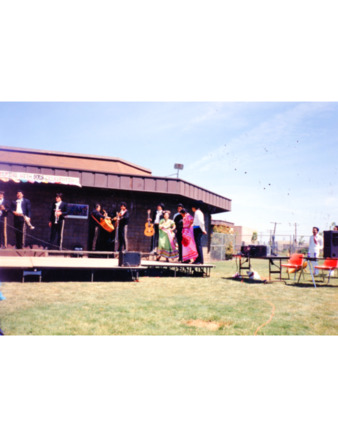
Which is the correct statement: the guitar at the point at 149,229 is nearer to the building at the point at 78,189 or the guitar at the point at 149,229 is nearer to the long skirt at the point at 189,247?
the building at the point at 78,189

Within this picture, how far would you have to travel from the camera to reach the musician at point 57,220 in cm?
1026

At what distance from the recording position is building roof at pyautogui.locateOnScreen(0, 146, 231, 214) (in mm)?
9859

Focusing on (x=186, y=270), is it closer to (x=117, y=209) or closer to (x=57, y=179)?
(x=117, y=209)

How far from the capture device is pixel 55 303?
14.6 feet

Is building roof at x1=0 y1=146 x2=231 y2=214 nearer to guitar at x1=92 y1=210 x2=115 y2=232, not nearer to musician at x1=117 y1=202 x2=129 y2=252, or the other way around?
musician at x1=117 y1=202 x2=129 y2=252

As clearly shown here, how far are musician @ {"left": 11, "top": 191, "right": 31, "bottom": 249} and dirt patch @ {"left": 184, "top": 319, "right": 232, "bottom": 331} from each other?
7.69 m

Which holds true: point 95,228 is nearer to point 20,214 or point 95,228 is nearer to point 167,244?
point 20,214

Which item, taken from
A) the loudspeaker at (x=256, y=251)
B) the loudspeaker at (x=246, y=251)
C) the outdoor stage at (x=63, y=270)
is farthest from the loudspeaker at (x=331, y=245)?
the outdoor stage at (x=63, y=270)

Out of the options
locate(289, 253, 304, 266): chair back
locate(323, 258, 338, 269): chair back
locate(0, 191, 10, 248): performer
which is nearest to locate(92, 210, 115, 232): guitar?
locate(0, 191, 10, 248): performer

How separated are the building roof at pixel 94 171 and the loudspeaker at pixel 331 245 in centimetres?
629

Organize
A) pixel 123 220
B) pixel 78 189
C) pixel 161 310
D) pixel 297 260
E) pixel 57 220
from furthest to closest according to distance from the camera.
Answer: pixel 123 220, pixel 78 189, pixel 57 220, pixel 297 260, pixel 161 310

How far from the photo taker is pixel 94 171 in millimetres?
10328

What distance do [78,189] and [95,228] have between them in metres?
→ 1.52

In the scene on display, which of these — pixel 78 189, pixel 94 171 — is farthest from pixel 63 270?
pixel 94 171
